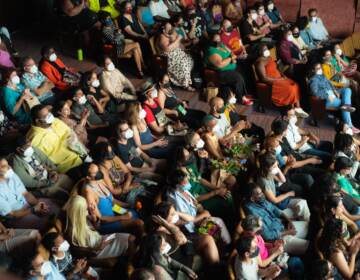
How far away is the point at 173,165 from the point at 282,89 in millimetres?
2401

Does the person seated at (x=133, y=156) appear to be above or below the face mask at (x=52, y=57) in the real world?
below

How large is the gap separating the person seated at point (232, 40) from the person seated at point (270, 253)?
353 centimetres

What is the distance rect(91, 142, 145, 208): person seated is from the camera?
14.8ft

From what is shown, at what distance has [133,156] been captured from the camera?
4.98 meters

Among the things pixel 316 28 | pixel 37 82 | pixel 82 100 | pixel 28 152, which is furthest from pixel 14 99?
pixel 316 28

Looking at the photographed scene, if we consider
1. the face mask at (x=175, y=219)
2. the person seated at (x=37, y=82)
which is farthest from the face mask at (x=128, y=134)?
the person seated at (x=37, y=82)

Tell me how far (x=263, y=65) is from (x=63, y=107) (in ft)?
8.49

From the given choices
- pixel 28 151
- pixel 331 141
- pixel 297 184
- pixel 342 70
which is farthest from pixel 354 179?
pixel 28 151

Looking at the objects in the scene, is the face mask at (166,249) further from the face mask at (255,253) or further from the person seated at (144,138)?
the person seated at (144,138)

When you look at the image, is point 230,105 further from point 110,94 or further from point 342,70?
point 342,70

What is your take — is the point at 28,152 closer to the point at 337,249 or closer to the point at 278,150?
the point at 278,150

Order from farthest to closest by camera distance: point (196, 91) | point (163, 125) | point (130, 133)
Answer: point (196, 91) < point (163, 125) < point (130, 133)

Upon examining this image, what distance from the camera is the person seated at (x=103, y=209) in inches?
163

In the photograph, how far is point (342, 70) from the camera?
7.08 metres
